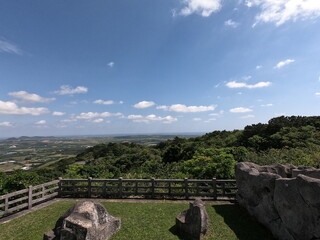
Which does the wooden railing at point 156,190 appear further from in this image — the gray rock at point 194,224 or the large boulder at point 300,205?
the large boulder at point 300,205

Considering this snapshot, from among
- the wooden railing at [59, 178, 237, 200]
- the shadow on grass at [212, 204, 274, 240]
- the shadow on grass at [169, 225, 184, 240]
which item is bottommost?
the shadow on grass at [212, 204, 274, 240]

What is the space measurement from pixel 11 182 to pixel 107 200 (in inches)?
207

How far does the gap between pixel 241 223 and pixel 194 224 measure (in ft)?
7.52

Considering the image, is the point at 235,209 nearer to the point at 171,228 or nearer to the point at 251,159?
the point at 171,228

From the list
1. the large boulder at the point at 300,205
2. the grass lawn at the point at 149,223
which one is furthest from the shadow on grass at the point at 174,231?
the large boulder at the point at 300,205

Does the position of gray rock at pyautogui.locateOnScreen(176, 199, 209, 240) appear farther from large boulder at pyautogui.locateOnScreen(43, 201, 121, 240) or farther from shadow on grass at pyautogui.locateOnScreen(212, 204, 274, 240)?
large boulder at pyautogui.locateOnScreen(43, 201, 121, 240)

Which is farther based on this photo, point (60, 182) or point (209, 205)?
point (60, 182)

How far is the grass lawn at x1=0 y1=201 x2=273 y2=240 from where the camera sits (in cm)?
661

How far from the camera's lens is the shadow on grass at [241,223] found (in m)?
6.50

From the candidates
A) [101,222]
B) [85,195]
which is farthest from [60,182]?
[101,222]

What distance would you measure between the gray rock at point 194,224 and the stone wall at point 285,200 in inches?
92.9

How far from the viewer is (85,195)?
1135 cm

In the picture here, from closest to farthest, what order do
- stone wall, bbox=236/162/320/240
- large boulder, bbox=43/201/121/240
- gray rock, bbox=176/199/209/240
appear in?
stone wall, bbox=236/162/320/240, large boulder, bbox=43/201/121/240, gray rock, bbox=176/199/209/240

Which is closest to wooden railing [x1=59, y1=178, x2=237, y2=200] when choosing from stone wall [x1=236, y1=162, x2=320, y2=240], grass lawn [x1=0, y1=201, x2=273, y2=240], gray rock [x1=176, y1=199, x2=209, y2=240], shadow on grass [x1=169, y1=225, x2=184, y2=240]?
grass lawn [x1=0, y1=201, x2=273, y2=240]
